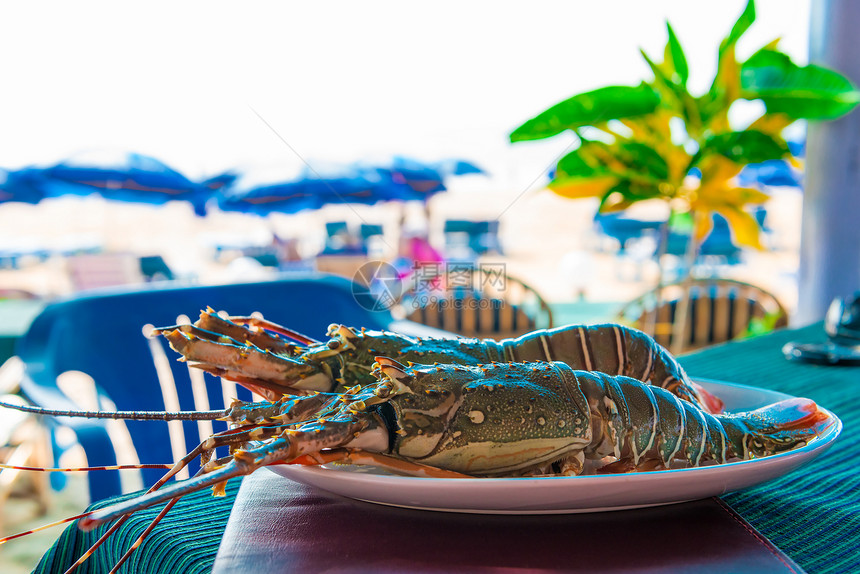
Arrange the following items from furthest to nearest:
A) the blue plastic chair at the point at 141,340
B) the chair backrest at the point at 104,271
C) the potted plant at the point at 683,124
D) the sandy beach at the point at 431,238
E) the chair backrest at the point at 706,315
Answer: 1. the sandy beach at the point at 431,238
2. the chair backrest at the point at 104,271
3. the potted plant at the point at 683,124
4. the chair backrest at the point at 706,315
5. the blue plastic chair at the point at 141,340

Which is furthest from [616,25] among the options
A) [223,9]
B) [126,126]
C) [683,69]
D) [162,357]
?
[126,126]

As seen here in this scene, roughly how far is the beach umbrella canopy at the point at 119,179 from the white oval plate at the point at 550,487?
18.9 ft

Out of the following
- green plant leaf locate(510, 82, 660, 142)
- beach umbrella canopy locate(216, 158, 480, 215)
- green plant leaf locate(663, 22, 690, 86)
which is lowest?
beach umbrella canopy locate(216, 158, 480, 215)

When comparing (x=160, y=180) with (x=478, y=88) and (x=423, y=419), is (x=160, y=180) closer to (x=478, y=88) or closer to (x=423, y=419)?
(x=478, y=88)

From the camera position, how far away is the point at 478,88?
2975 millimetres

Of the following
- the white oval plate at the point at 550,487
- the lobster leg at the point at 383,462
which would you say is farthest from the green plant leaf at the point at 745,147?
the lobster leg at the point at 383,462

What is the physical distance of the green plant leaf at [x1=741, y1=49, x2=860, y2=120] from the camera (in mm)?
2148

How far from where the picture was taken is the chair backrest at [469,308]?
198 cm

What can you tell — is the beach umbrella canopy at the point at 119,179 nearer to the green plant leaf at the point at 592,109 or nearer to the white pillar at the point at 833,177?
the green plant leaf at the point at 592,109

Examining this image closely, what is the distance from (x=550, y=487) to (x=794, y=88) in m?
2.54

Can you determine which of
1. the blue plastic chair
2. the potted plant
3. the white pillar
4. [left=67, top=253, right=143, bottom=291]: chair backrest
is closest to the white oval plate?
the blue plastic chair

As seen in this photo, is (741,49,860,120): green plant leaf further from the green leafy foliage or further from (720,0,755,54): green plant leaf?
(720,0,755,54): green plant leaf

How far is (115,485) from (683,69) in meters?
2.44

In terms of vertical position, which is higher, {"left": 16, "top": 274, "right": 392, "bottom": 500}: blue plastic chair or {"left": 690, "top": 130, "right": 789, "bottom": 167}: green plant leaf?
{"left": 690, "top": 130, "right": 789, "bottom": 167}: green plant leaf
